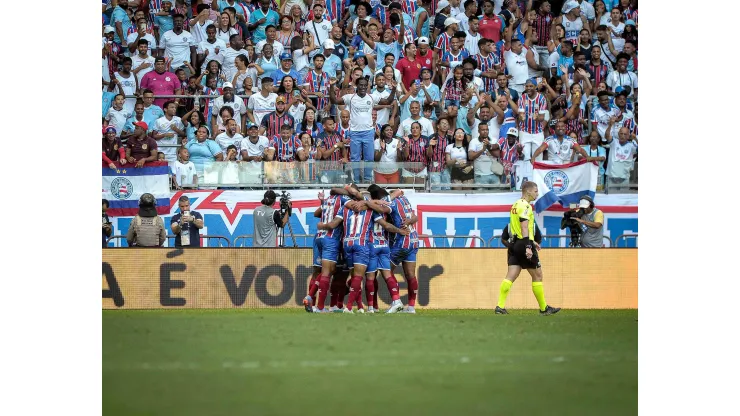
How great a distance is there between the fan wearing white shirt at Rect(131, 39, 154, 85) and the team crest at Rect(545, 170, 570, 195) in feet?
20.0

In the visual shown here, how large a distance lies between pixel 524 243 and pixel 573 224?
2955 mm

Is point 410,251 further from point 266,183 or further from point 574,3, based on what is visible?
point 574,3

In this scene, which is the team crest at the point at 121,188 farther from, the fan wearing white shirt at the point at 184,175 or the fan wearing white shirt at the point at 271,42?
the fan wearing white shirt at the point at 271,42

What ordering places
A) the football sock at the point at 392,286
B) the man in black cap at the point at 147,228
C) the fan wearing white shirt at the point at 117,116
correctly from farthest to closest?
1. the fan wearing white shirt at the point at 117,116
2. the man in black cap at the point at 147,228
3. the football sock at the point at 392,286

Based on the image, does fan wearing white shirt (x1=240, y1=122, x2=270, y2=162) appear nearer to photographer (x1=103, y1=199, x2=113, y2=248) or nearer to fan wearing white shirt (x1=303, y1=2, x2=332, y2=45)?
photographer (x1=103, y1=199, x2=113, y2=248)

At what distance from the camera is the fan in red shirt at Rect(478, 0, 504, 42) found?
17562 millimetres

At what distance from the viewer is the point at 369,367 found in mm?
8680

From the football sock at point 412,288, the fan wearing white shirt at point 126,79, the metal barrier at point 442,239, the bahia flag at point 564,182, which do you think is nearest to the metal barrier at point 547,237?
the metal barrier at point 442,239

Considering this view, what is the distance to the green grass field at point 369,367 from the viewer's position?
773cm

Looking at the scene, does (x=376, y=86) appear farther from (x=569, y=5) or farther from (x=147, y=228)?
(x=147, y=228)

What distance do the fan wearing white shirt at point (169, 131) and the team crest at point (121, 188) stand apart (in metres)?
1.12

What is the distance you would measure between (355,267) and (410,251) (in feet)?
2.72

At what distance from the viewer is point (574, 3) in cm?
1809

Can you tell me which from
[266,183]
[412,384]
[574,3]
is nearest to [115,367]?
[412,384]
